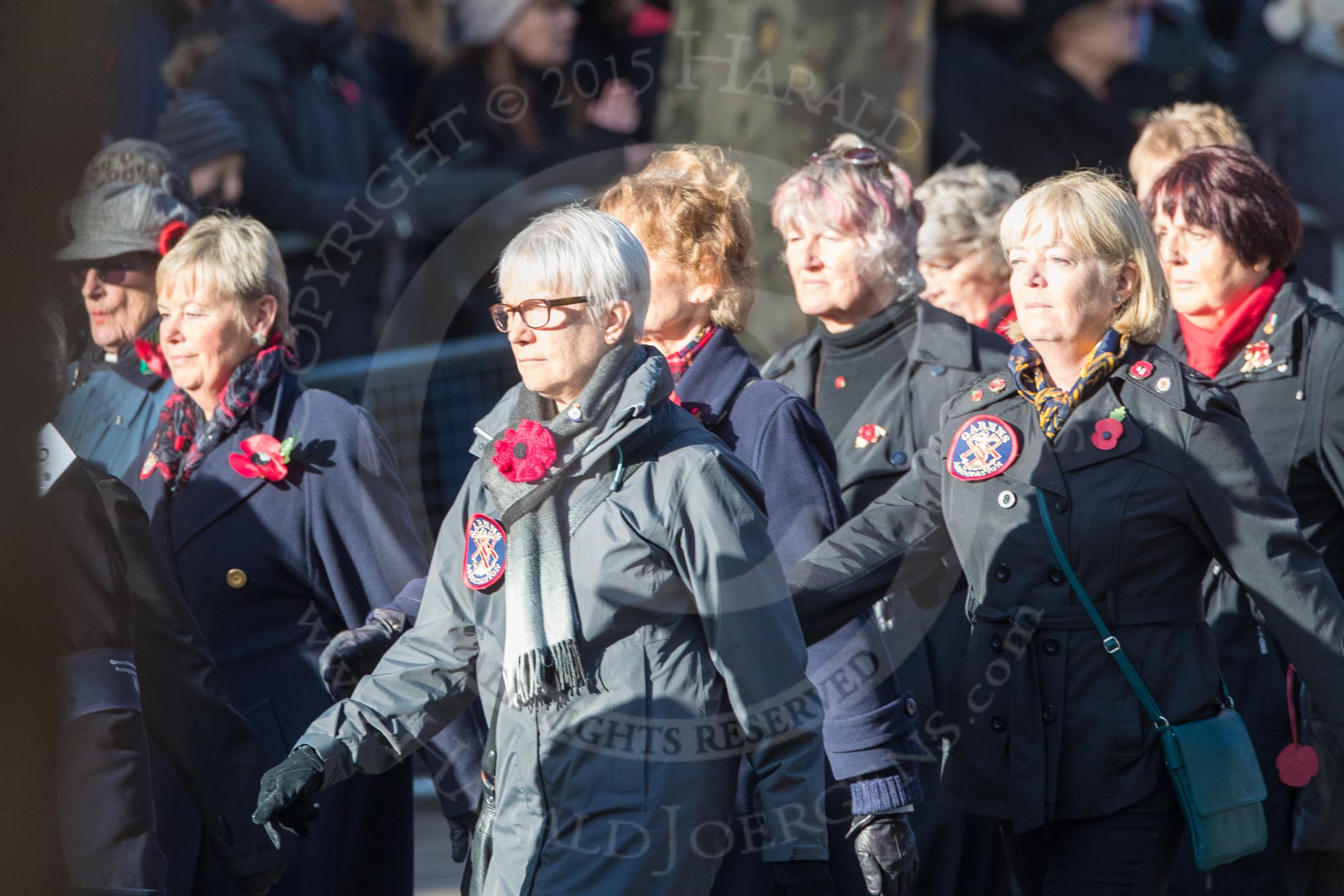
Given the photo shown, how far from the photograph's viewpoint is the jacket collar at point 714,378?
3645 mm

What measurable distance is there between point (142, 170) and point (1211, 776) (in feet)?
11.9

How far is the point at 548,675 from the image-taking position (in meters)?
2.95

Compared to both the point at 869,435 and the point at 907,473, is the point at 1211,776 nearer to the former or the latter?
the point at 907,473

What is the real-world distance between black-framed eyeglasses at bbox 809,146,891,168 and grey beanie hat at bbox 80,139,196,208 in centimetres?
198

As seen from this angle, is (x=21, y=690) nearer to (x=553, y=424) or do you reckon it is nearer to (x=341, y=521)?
(x=553, y=424)

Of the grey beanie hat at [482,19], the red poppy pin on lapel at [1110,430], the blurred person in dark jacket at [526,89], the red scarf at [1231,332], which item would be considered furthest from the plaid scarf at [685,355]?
the grey beanie hat at [482,19]

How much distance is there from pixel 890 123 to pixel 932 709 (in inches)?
154

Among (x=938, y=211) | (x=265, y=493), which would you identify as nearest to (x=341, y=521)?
(x=265, y=493)

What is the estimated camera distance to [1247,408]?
13.8 ft

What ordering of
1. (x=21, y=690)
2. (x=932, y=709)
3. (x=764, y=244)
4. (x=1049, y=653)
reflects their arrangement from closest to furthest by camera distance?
(x=21, y=690) → (x=1049, y=653) → (x=932, y=709) → (x=764, y=244)

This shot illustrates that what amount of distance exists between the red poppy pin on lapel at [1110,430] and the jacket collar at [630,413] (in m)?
0.86

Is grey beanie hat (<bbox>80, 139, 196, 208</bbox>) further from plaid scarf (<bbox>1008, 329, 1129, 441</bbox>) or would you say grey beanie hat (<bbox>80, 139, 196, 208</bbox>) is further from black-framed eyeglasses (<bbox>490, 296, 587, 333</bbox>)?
plaid scarf (<bbox>1008, 329, 1129, 441</bbox>)

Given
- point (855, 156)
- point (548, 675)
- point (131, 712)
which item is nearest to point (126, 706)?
point (131, 712)

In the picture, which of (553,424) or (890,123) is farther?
(890,123)
